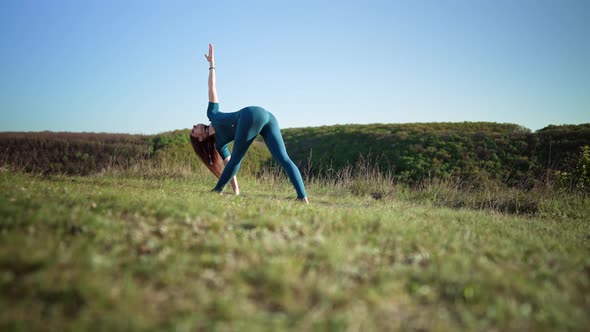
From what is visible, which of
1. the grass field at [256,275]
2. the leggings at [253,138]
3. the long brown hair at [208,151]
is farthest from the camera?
the long brown hair at [208,151]

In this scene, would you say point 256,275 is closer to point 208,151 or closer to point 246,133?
point 246,133

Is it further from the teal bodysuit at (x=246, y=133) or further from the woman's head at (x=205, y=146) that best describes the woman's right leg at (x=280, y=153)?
the woman's head at (x=205, y=146)

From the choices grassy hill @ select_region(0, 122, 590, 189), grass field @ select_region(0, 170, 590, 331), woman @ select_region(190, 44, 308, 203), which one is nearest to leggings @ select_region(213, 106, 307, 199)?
woman @ select_region(190, 44, 308, 203)

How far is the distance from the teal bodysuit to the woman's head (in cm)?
48

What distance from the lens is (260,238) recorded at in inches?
136

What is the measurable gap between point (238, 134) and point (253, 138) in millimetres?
346

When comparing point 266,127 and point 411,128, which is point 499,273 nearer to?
point 266,127

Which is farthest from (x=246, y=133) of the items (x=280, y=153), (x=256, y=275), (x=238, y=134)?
(x=256, y=275)

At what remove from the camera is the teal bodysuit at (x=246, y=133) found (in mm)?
6797

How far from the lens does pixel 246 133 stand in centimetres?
679

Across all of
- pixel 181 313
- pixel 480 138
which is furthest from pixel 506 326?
pixel 480 138

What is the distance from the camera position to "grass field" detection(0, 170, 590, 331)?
2.07m

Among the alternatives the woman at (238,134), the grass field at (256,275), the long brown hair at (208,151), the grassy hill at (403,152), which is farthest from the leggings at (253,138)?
the grassy hill at (403,152)

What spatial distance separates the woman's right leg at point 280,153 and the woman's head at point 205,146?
1.60 meters
